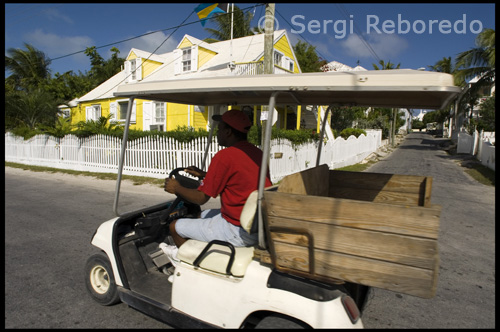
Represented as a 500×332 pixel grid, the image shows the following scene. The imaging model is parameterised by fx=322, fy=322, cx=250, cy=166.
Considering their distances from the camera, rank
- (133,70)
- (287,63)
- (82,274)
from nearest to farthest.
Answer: (82,274)
(287,63)
(133,70)

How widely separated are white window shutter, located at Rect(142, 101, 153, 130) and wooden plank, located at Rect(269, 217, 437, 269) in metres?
17.2

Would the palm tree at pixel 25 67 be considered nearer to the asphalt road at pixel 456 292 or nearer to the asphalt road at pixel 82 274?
the asphalt road at pixel 82 274

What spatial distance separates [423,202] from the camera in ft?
8.86

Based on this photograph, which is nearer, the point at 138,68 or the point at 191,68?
the point at 191,68

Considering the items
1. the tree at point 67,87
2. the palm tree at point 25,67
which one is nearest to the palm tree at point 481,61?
the tree at point 67,87

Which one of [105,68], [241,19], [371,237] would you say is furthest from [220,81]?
[105,68]

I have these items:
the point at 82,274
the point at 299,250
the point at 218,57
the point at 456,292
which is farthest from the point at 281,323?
the point at 218,57

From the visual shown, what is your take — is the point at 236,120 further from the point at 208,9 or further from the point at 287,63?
the point at 287,63

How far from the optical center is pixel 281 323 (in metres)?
1.90

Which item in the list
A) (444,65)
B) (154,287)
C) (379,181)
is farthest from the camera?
(444,65)

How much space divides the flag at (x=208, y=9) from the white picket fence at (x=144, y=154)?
14.1ft

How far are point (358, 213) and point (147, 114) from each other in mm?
17807

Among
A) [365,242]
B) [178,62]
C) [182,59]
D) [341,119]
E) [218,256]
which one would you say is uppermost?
[182,59]

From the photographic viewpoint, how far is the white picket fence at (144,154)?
392 inches
